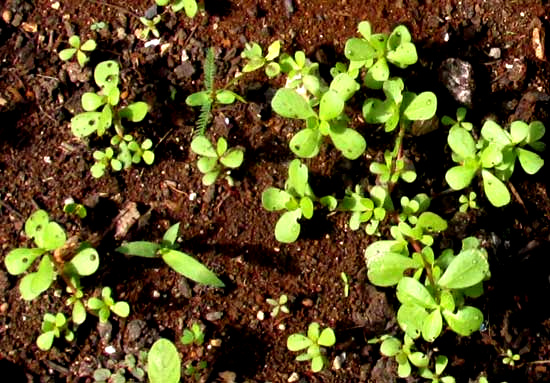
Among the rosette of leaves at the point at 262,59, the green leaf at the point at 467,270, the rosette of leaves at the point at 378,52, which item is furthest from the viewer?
the rosette of leaves at the point at 262,59

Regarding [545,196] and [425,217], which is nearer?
[425,217]

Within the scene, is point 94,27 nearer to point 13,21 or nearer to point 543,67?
point 13,21

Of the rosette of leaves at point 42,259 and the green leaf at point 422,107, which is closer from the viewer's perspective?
the rosette of leaves at point 42,259

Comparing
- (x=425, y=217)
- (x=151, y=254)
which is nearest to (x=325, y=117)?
(x=425, y=217)

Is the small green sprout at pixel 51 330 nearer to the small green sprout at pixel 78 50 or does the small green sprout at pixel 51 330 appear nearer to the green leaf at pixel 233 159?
the green leaf at pixel 233 159

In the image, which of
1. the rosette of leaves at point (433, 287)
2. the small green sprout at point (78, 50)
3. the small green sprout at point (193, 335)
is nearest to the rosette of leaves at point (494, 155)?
the rosette of leaves at point (433, 287)
